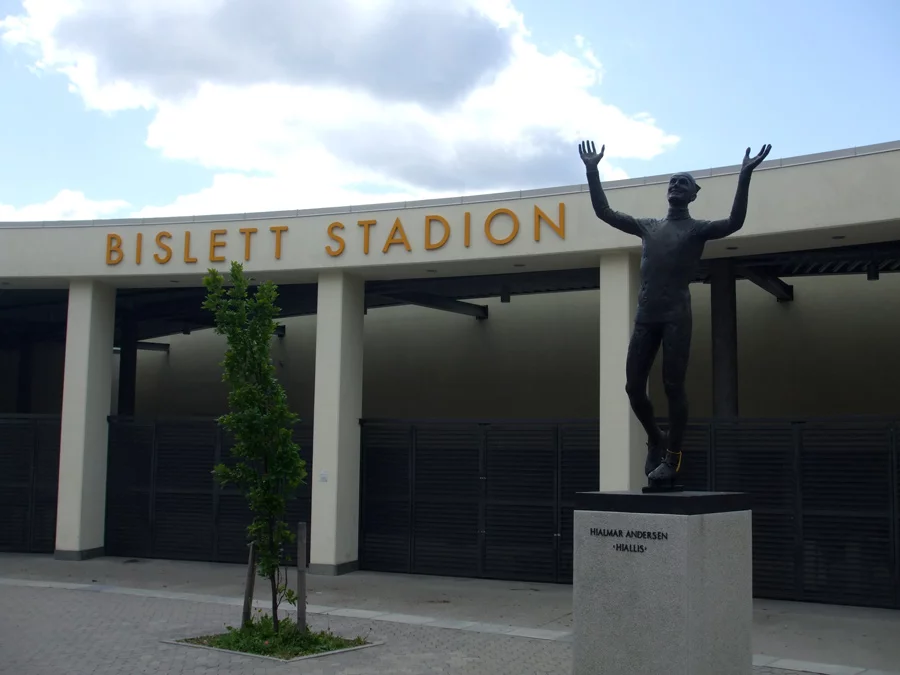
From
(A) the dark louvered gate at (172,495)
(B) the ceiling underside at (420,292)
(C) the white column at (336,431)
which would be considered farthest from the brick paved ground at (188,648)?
(B) the ceiling underside at (420,292)

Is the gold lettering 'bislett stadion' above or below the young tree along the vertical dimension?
above

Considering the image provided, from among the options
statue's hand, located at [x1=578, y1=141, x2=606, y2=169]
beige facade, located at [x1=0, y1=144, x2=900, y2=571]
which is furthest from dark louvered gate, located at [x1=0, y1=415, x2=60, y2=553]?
statue's hand, located at [x1=578, y1=141, x2=606, y2=169]

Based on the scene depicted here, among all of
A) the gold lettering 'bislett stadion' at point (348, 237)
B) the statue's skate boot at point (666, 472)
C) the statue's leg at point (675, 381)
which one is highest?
the gold lettering 'bislett stadion' at point (348, 237)

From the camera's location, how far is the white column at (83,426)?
17844mm

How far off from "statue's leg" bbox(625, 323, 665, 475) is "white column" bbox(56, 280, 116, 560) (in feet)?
40.8

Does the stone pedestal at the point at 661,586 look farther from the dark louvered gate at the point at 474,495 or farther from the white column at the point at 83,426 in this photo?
the white column at the point at 83,426

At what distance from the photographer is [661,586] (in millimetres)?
7469

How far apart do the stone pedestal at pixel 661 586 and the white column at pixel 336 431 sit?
28.7ft

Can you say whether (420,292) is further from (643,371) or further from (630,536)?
(630,536)

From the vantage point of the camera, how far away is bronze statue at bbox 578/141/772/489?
8.43 metres

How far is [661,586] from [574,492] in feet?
24.7

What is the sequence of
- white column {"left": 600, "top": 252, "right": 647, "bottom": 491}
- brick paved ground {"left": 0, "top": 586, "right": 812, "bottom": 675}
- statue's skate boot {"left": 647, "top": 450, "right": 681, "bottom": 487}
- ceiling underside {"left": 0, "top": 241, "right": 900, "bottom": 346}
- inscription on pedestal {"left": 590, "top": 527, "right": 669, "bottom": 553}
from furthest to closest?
ceiling underside {"left": 0, "top": 241, "right": 900, "bottom": 346} < white column {"left": 600, "top": 252, "right": 647, "bottom": 491} < brick paved ground {"left": 0, "top": 586, "right": 812, "bottom": 675} < statue's skate boot {"left": 647, "top": 450, "right": 681, "bottom": 487} < inscription on pedestal {"left": 590, "top": 527, "right": 669, "bottom": 553}

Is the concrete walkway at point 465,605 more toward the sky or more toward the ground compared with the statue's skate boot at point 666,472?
more toward the ground

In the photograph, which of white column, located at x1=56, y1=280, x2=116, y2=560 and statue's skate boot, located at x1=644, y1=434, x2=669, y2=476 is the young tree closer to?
statue's skate boot, located at x1=644, y1=434, x2=669, y2=476
